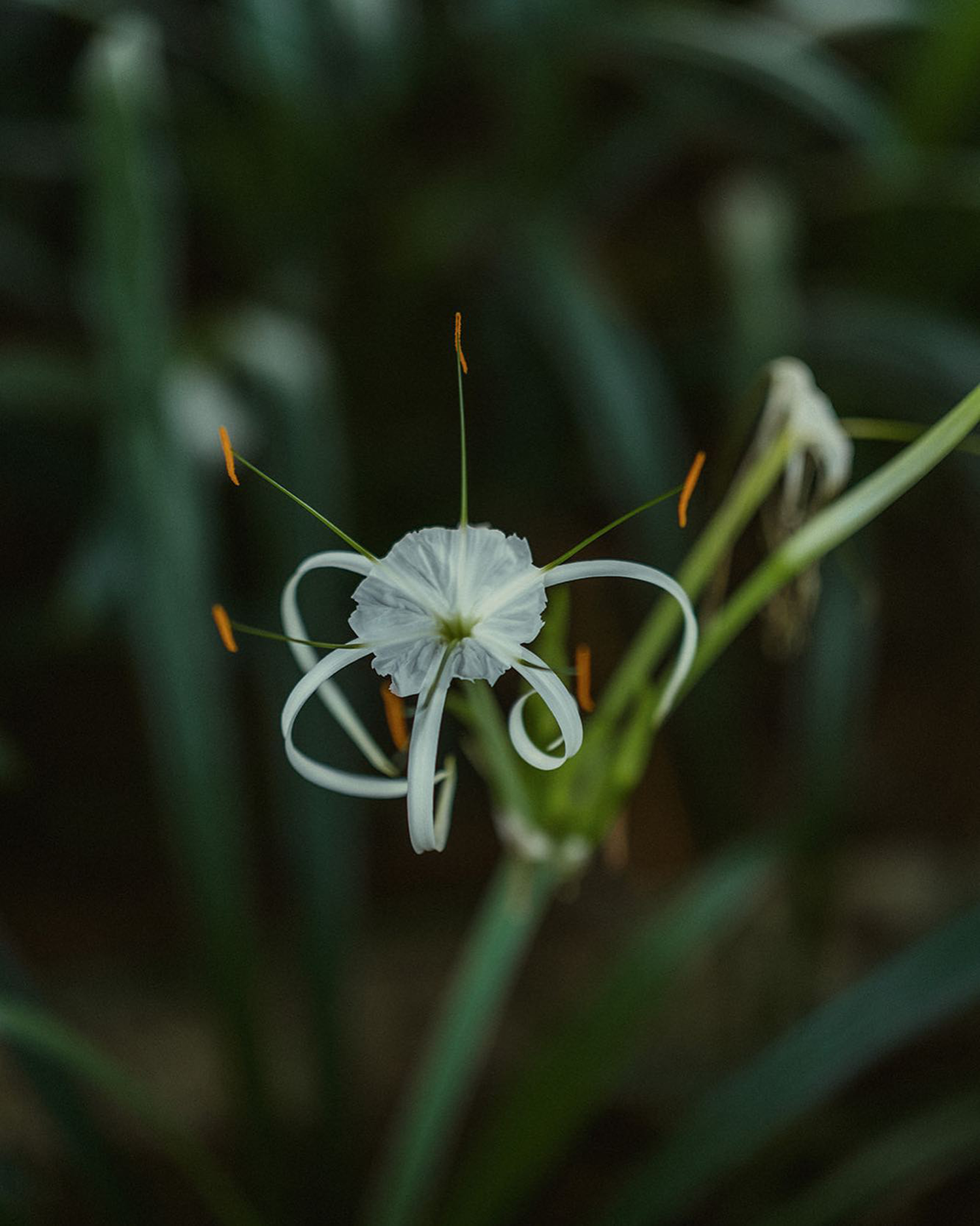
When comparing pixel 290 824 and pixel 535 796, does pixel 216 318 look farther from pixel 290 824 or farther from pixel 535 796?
pixel 535 796

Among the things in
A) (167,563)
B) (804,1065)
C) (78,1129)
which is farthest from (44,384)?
(804,1065)

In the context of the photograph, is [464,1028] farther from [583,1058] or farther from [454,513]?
[454,513]

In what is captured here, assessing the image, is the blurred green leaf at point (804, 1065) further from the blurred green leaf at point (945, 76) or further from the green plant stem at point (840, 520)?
the blurred green leaf at point (945, 76)

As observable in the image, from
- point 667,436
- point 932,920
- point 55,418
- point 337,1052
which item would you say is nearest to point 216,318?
point 55,418

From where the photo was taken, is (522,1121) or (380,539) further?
(380,539)

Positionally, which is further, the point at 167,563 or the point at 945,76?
the point at 945,76

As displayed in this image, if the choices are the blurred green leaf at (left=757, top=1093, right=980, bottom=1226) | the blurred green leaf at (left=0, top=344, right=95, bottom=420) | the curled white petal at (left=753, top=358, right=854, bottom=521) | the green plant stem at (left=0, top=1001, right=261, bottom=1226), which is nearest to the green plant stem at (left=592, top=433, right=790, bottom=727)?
the curled white petal at (left=753, top=358, right=854, bottom=521)
